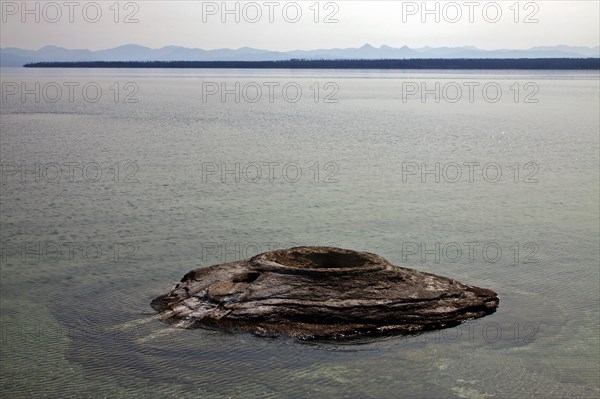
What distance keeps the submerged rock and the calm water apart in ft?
0.90

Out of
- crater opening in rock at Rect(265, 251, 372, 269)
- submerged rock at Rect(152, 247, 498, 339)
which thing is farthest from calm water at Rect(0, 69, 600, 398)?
crater opening in rock at Rect(265, 251, 372, 269)

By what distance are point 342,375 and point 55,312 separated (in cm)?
457

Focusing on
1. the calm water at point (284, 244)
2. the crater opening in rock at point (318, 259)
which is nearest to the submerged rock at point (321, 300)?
the crater opening in rock at point (318, 259)

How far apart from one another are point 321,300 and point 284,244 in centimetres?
431

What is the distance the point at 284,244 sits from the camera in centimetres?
1483

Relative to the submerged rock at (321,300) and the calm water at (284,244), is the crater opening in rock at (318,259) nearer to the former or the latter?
the submerged rock at (321,300)

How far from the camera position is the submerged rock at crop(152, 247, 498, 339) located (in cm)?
1041

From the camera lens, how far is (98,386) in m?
9.01

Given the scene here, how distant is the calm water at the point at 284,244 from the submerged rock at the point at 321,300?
0.90 feet

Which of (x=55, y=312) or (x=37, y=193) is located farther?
(x=37, y=193)

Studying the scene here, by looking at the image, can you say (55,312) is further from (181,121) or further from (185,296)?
(181,121)

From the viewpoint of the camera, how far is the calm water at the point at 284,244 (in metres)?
9.41

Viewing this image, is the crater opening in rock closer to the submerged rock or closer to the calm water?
the submerged rock

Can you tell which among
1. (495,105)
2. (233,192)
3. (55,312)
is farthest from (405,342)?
(495,105)
